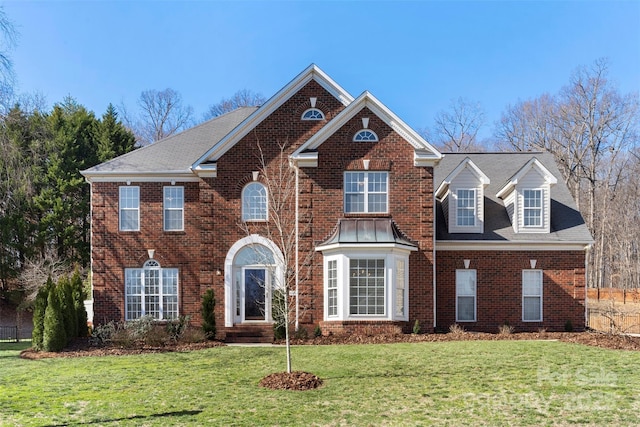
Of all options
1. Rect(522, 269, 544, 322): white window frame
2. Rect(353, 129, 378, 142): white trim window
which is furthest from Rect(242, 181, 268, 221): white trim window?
Rect(522, 269, 544, 322): white window frame

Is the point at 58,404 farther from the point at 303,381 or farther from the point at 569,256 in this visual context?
the point at 569,256

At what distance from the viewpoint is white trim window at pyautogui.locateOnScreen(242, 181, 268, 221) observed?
18.3 metres

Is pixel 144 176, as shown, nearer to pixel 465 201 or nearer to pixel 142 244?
pixel 142 244

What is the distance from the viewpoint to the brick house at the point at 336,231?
56.2 ft

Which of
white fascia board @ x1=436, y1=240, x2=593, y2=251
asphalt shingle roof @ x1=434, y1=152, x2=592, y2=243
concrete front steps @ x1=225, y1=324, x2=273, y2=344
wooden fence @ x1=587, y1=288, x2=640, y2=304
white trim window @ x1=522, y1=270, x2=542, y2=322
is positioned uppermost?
asphalt shingle roof @ x1=434, y1=152, x2=592, y2=243

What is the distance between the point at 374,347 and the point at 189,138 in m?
12.5

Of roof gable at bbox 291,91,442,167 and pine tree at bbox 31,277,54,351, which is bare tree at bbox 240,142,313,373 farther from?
pine tree at bbox 31,277,54,351

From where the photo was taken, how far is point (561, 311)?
18703 millimetres

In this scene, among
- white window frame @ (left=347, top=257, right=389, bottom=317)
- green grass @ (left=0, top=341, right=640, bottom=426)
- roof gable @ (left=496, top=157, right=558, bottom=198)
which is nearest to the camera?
green grass @ (left=0, top=341, right=640, bottom=426)

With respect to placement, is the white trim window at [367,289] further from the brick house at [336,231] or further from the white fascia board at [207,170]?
the white fascia board at [207,170]

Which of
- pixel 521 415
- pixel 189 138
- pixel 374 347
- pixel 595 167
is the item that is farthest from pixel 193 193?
pixel 595 167

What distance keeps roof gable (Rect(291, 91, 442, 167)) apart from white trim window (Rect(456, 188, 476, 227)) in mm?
2617

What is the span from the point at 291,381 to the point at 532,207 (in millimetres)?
13248

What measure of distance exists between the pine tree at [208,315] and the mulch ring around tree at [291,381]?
6.88 meters
